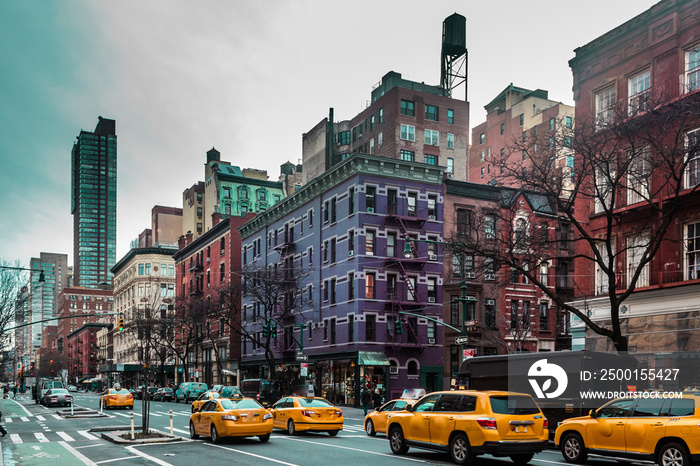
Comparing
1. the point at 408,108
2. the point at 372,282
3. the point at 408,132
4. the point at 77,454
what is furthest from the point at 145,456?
the point at 408,108

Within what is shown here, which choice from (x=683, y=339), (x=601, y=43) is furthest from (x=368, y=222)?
(x=683, y=339)

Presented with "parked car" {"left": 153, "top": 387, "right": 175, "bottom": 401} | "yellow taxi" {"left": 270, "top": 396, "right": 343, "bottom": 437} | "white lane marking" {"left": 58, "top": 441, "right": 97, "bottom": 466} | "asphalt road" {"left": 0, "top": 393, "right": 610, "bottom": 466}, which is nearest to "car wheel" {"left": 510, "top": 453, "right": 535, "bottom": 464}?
"asphalt road" {"left": 0, "top": 393, "right": 610, "bottom": 466}

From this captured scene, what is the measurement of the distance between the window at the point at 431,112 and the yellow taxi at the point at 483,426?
194 feet

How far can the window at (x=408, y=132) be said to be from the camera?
239ft

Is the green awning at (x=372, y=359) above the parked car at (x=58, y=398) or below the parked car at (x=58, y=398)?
above

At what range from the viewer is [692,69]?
28641 mm

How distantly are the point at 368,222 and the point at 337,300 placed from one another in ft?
22.5

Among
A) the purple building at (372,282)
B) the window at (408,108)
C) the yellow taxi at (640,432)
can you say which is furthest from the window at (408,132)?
the yellow taxi at (640,432)

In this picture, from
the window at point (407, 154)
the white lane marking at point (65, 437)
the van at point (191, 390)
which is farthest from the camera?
the window at point (407, 154)

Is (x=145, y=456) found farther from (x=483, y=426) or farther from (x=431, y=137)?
(x=431, y=137)

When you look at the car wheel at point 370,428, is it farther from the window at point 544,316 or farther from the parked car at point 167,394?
the parked car at point 167,394

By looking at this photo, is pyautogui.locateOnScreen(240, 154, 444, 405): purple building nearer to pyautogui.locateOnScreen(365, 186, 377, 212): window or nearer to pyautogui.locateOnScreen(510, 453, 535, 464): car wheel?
pyautogui.locateOnScreen(365, 186, 377, 212): window

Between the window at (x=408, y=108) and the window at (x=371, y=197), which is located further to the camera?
the window at (x=408, y=108)

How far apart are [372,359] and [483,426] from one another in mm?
35060
